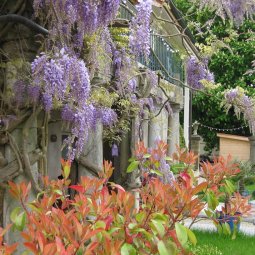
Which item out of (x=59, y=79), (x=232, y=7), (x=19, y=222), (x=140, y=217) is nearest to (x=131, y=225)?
(x=140, y=217)

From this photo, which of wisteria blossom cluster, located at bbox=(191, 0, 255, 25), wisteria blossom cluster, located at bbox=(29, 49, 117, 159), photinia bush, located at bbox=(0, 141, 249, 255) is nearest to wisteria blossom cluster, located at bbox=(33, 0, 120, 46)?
wisteria blossom cluster, located at bbox=(29, 49, 117, 159)

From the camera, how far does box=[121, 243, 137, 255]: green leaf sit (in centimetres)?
210

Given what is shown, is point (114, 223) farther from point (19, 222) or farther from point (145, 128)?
point (145, 128)

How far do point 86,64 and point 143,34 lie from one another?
63cm

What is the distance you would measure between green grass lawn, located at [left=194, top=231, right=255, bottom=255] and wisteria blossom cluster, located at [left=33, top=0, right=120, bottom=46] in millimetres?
3428

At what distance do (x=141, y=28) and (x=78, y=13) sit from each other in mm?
1079

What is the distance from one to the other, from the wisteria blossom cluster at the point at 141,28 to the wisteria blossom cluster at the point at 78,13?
82cm

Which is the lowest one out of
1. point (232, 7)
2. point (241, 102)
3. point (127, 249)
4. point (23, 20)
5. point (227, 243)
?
point (227, 243)

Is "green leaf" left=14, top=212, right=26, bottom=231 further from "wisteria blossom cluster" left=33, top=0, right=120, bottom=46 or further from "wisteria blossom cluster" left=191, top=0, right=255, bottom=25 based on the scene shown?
"wisteria blossom cluster" left=191, top=0, right=255, bottom=25

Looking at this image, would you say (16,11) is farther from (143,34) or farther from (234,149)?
(234,149)

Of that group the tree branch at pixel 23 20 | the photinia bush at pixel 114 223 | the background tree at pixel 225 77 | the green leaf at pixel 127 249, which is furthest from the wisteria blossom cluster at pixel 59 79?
the background tree at pixel 225 77

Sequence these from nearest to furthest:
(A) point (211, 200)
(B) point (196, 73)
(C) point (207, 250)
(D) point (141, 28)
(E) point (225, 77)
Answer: (A) point (211, 200)
(D) point (141, 28)
(C) point (207, 250)
(B) point (196, 73)
(E) point (225, 77)

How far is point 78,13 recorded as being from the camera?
4.10 meters

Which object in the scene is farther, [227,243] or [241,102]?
[227,243]
